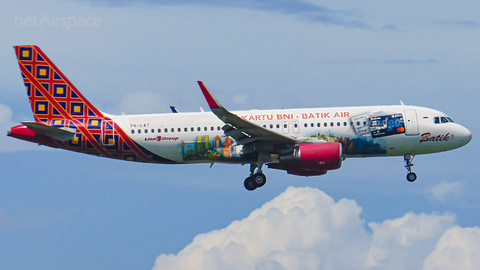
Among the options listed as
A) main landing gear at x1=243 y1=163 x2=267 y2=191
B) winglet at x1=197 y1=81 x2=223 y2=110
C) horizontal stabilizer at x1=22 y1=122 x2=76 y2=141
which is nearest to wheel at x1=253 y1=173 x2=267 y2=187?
main landing gear at x1=243 y1=163 x2=267 y2=191

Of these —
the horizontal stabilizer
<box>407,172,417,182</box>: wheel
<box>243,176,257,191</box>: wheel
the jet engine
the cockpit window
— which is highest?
the cockpit window

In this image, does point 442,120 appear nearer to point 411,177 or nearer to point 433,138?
point 433,138

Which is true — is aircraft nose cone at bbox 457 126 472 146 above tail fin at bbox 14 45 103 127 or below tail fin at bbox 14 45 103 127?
below

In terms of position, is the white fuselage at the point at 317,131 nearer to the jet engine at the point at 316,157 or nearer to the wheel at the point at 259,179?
the jet engine at the point at 316,157

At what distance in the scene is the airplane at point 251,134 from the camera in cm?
4875

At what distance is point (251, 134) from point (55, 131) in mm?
12754

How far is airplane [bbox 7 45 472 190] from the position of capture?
48.8 meters

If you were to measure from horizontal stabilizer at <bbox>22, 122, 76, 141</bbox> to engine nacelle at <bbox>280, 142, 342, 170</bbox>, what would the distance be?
47.2 ft

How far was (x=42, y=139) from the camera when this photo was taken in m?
49.7

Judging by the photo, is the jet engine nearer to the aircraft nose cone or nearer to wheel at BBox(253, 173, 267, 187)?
wheel at BBox(253, 173, 267, 187)

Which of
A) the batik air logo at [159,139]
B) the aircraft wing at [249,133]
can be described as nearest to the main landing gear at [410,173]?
the aircraft wing at [249,133]

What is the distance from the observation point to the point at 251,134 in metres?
47.9

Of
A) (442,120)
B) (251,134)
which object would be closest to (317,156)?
(251,134)

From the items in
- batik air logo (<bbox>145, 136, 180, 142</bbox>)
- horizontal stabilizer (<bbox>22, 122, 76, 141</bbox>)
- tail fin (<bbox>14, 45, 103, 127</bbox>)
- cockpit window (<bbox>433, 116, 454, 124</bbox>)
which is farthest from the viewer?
tail fin (<bbox>14, 45, 103, 127</bbox>)
